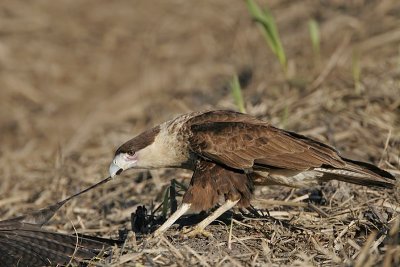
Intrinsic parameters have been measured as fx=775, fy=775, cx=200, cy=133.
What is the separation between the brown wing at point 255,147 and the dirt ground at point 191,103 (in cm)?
47

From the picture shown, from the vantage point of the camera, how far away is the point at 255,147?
6023mm

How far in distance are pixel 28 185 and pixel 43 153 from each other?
155 cm

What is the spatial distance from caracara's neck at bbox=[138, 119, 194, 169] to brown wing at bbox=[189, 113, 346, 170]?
5.0 inches

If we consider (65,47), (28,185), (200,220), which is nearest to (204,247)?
(200,220)

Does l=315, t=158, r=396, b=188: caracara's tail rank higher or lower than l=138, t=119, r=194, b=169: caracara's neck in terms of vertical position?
lower

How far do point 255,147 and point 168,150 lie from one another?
0.70 meters

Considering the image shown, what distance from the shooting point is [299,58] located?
459 inches

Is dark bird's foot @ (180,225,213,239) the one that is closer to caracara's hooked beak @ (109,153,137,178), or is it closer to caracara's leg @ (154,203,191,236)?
caracara's leg @ (154,203,191,236)

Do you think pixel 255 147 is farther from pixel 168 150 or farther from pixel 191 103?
pixel 191 103

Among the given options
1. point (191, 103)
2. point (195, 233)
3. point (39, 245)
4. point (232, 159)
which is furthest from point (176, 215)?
point (191, 103)

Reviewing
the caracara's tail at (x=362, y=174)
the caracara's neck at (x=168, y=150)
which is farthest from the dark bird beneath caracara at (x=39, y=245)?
the caracara's tail at (x=362, y=174)

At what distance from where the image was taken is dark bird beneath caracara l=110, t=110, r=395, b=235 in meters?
5.84

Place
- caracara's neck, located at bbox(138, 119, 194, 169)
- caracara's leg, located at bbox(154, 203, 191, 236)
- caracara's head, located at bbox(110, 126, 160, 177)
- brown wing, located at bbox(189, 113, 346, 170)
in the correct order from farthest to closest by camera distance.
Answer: caracara's head, located at bbox(110, 126, 160, 177) → caracara's neck, located at bbox(138, 119, 194, 169) → brown wing, located at bbox(189, 113, 346, 170) → caracara's leg, located at bbox(154, 203, 191, 236)

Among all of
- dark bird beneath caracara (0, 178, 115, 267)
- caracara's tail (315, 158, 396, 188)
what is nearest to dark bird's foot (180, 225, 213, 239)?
dark bird beneath caracara (0, 178, 115, 267)
